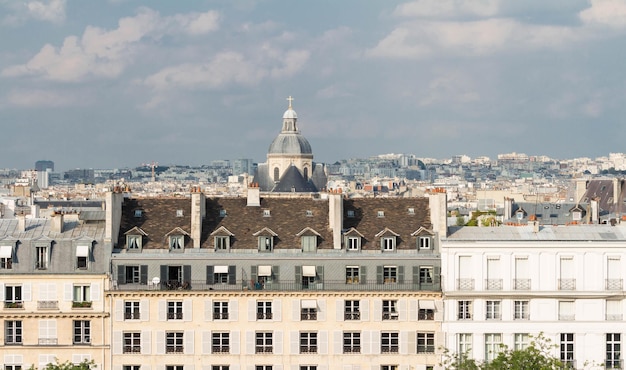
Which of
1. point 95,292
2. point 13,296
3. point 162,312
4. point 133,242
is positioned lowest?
point 162,312

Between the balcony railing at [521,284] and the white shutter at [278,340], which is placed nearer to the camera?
the white shutter at [278,340]

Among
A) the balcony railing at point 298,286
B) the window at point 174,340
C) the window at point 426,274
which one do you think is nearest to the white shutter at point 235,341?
the balcony railing at point 298,286

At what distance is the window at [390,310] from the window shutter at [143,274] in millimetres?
9644

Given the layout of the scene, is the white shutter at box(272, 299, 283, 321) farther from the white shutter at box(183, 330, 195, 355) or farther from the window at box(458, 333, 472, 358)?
the window at box(458, 333, 472, 358)

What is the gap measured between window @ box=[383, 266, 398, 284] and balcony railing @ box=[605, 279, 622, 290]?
844cm

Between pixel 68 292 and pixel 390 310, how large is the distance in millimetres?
12903

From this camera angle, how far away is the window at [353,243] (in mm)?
68625

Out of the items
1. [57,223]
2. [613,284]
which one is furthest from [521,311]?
[57,223]

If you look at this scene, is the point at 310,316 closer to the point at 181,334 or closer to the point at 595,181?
the point at 181,334

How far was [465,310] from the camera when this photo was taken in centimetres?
6650

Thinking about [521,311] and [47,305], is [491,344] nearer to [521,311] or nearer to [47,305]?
[521,311]

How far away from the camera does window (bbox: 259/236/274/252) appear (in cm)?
6844

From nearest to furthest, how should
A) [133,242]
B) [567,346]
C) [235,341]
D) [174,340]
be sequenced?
1. [567,346]
2. [235,341]
3. [174,340]
4. [133,242]

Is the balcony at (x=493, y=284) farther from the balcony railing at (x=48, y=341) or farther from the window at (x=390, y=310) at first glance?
the balcony railing at (x=48, y=341)
